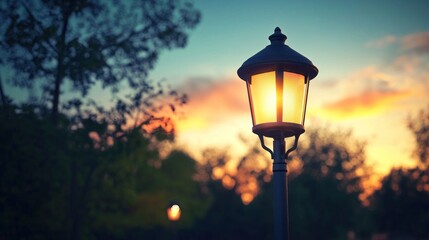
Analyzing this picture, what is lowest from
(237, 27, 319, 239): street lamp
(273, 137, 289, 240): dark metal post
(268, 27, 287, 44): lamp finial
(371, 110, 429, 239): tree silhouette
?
(273, 137, 289, 240): dark metal post

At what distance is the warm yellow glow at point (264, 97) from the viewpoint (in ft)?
16.0

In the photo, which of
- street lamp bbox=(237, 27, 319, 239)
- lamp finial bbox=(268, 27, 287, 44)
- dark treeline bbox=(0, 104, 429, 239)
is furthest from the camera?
dark treeline bbox=(0, 104, 429, 239)

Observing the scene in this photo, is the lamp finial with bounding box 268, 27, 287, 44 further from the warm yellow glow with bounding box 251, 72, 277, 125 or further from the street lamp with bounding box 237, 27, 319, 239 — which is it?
the warm yellow glow with bounding box 251, 72, 277, 125

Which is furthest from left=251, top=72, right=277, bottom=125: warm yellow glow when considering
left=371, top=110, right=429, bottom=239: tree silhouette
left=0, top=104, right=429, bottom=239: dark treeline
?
left=371, top=110, right=429, bottom=239: tree silhouette

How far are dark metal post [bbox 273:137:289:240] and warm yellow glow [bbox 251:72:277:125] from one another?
308 millimetres

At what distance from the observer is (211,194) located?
172 ft

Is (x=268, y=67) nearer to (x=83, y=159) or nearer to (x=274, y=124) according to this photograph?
(x=274, y=124)

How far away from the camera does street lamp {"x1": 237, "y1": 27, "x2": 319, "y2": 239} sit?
4.83 meters

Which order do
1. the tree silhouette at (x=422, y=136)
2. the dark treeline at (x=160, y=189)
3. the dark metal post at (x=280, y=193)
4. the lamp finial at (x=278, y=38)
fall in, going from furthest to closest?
1. the tree silhouette at (x=422, y=136)
2. the dark treeline at (x=160, y=189)
3. the lamp finial at (x=278, y=38)
4. the dark metal post at (x=280, y=193)

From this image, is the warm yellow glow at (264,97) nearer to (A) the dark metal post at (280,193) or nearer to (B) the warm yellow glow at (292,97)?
(B) the warm yellow glow at (292,97)

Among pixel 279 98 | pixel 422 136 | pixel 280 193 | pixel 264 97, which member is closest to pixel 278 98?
pixel 279 98

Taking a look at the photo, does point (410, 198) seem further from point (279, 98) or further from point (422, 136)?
point (279, 98)

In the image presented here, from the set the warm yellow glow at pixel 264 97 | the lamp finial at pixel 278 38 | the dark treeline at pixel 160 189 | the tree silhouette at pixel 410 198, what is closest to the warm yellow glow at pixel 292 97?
the warm yellow glow at pixel 264 97

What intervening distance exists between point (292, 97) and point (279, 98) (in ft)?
0.58
